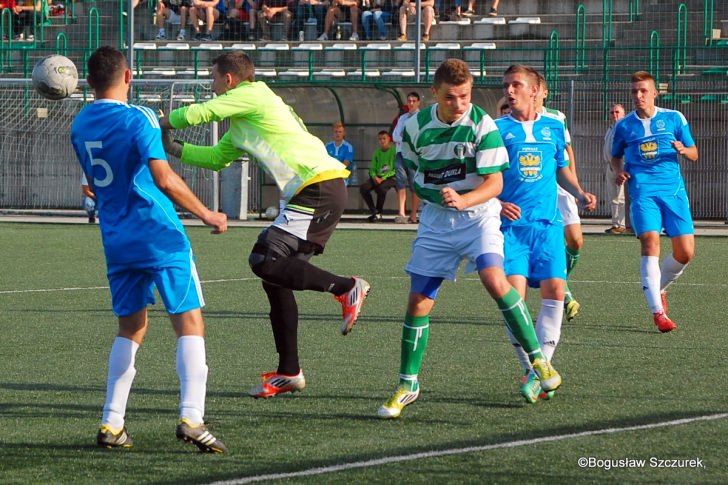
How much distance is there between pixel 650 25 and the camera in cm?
2714

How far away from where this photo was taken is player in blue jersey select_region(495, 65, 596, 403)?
25.4ft

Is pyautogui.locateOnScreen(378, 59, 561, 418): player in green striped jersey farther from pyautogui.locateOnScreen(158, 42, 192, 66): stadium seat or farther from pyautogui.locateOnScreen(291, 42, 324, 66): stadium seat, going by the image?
pyautogui.locateOnScreen(158, 42, 192, 66): stadium seat

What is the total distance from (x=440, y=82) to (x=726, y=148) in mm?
18374

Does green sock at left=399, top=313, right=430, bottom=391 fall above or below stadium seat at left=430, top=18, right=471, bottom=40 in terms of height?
below

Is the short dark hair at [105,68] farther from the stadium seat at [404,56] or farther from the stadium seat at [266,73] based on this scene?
the stadium seat at [404,56]

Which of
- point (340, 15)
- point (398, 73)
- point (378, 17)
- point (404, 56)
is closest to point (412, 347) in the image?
point (398, 73)

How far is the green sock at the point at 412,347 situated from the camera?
688 centimetres

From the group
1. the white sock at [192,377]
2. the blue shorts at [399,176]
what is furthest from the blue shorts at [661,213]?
the blue shorts at [399,176]

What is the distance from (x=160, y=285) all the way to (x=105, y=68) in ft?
3.37

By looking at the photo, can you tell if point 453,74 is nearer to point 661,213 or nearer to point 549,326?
point 549,326

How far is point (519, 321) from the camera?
6.93 meters

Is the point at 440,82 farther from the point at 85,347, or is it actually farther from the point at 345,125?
the point at 345,125

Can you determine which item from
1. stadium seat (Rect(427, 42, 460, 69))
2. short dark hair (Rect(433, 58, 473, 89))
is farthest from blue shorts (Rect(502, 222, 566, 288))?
stadium seat (Rect(427, 42, 460, 69))

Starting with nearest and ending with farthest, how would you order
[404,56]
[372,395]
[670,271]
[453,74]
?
[453,74], [372,395], [670,271], [404,56]
